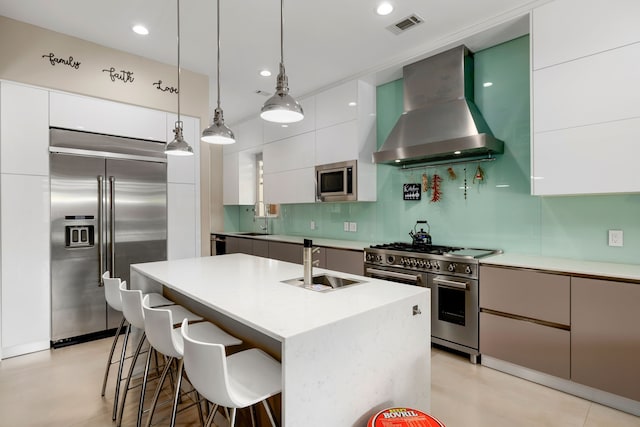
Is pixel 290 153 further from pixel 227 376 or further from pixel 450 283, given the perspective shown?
pixel 227 376

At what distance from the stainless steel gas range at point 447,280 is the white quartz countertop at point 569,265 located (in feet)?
0.57

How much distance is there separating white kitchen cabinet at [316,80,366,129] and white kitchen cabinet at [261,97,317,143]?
0.11m

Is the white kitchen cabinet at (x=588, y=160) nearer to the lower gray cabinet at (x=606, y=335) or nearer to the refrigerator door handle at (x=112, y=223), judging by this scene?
the lower gray cabinet at (x=606, y=335)

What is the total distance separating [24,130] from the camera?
9.93ft

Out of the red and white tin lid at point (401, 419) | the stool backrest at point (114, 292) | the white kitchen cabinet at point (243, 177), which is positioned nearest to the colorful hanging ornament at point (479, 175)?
the red and white tin lid at point (401, 419)

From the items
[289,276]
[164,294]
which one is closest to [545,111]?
[289,276]

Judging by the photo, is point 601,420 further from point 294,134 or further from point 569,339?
point 294,134

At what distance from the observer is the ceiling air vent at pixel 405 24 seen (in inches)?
110

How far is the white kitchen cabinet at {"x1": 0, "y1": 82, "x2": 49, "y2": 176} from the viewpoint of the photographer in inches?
115

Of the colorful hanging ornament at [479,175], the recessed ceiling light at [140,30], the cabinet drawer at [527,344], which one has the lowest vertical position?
the cabinet drawer at [527,344]

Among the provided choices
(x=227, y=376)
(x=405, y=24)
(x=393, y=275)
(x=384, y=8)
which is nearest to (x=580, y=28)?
(x=405, y=24)

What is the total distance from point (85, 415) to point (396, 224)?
3196mm

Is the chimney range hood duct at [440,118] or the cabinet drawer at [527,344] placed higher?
the chimney range hood duct at [440,118]

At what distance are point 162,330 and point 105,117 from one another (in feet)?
9.25
